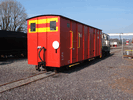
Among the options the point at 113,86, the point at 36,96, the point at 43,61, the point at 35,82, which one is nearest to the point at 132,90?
the point at 113,86

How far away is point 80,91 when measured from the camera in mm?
4891

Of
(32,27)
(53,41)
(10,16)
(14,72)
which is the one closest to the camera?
(53,41)

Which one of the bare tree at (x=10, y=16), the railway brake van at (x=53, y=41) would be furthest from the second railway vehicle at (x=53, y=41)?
the bare tree at (x=10, y=16)

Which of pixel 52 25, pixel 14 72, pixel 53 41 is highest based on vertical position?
pixel 52 25

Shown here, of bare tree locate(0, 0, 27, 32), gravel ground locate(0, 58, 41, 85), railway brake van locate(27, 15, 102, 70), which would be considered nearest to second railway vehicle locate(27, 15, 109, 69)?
railway brake van locate(27, 15, 102, 70)

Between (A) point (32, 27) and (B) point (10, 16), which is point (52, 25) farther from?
(B) point (10, 16)

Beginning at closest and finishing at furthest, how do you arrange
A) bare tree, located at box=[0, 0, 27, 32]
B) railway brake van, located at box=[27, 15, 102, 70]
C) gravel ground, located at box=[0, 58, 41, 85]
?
gravel ground, located at box=[0, 58, 41, 85], railway brake van, located at box=[27, 15, 102, 70], bare tree, located at box=[0, 0, 27, 32]

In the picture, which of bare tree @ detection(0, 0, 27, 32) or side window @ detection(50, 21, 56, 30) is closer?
side window @ detection(50, 21, 56, 30)

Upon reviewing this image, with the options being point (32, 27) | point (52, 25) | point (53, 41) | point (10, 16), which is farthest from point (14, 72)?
point (10, 16)

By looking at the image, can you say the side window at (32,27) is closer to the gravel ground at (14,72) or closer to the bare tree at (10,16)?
the gravel ground at (14,72)

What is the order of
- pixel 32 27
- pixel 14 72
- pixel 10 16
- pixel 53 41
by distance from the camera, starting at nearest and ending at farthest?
pixel 53 41 < pixel 32 27 < pixel 14 72 < pixel 10 16

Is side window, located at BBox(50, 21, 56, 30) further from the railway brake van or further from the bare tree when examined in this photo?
the bare tree

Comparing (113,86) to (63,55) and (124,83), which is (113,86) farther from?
(63,55)

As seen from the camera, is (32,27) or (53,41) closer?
(53,41)
